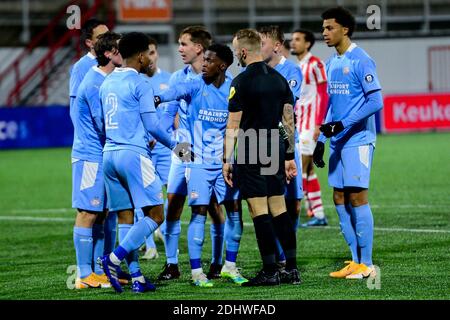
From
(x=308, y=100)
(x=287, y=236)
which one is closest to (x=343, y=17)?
(x=287, y=236)

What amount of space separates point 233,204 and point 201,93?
3.65ft

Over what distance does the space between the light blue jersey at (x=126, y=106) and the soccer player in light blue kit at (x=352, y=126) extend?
1.81 m

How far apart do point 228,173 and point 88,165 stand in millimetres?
1341

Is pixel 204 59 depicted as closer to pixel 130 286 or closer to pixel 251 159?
pixel 251 159

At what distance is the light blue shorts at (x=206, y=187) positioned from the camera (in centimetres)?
942

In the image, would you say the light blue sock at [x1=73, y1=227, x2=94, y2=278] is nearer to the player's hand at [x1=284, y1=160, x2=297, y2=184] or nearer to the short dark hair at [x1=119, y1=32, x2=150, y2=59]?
the short dark hair at [x1=119, y1=32, x2=150, y2=59]

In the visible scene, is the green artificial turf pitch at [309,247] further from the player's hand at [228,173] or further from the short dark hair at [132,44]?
the short dark hair at [132,44]

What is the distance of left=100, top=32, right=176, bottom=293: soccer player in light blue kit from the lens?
A: 870 cm

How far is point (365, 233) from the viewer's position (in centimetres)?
960

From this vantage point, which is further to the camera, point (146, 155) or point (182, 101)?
point (182, 101)

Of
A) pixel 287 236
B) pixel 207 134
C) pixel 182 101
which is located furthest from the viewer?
pixel 182 101

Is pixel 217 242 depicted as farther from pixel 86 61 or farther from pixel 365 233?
pixel 86 61
